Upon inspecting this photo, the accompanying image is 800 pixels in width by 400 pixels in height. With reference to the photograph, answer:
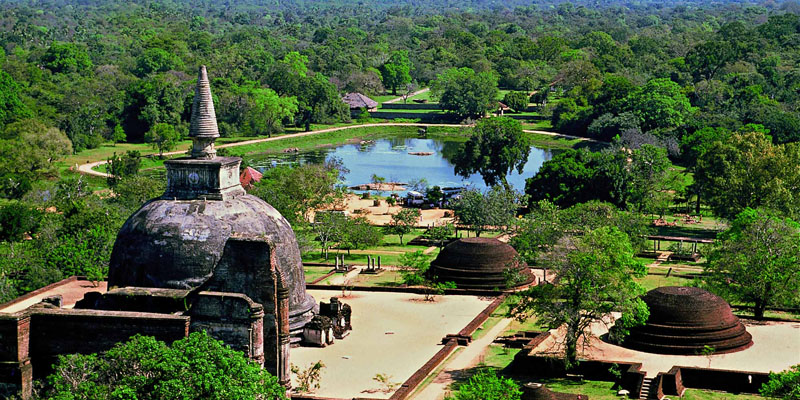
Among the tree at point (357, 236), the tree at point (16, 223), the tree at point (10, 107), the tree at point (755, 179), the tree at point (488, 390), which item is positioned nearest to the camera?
the tree at point (488, 390)

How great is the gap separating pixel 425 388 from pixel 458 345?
5418mm

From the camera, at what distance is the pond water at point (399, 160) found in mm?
92062

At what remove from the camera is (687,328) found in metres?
40.0

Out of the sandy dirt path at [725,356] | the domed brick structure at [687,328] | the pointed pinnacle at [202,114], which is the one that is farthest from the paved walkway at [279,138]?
the domed brick structure at [687,328]

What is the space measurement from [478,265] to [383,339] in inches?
429

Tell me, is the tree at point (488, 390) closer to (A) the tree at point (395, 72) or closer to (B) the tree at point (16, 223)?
(B) the tree at point (16, 223)

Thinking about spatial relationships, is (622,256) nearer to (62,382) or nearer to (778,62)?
(62,382)

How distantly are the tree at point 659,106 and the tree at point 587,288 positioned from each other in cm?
6456

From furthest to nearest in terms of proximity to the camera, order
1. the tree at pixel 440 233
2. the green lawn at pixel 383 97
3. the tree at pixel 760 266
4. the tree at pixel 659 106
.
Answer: the green lawn at pixel 383 97 < the tree at pixel 659 106 < the tree at pixel 440 233 < the tree at pixel 760 266

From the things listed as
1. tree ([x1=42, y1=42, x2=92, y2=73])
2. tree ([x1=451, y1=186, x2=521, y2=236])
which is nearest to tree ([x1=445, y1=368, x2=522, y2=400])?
tree ([x1=451, y1=186, x2=521, y2=236])

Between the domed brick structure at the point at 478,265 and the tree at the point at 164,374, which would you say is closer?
the tree at the point at 164,374

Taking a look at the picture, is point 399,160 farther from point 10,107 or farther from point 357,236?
point 357,236

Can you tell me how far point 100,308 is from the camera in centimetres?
3384

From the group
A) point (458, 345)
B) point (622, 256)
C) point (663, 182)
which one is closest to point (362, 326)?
point (458, 345)
